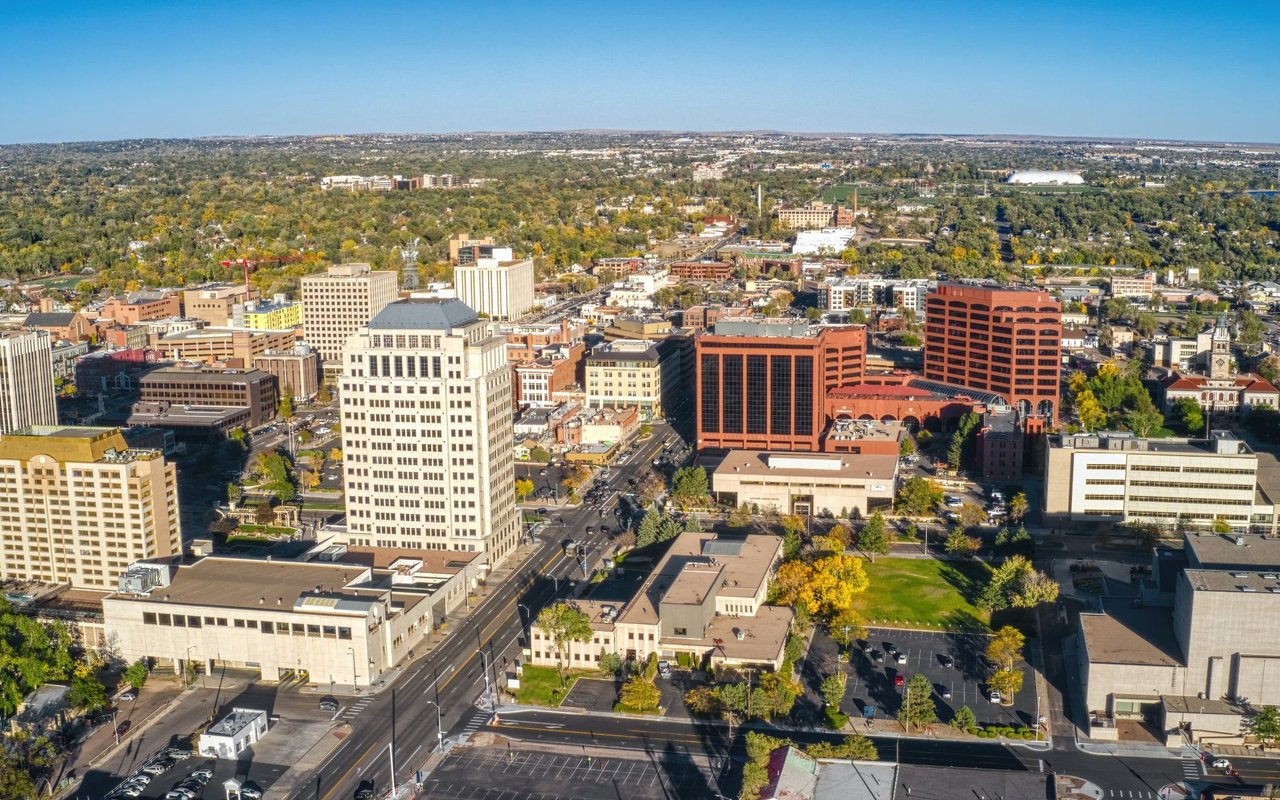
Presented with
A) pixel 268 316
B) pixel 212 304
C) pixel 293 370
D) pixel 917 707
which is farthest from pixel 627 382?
pixel 917 707

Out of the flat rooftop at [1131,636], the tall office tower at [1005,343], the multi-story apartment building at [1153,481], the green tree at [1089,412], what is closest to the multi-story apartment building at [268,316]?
the tall office tower at [1005,343]

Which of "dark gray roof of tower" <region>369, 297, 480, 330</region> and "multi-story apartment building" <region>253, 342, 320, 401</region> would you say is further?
"multi-story apartment building" <region>253, 342, 320, 401</region>

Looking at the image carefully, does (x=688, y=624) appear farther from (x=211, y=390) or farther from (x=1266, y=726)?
(x=211, y=390)

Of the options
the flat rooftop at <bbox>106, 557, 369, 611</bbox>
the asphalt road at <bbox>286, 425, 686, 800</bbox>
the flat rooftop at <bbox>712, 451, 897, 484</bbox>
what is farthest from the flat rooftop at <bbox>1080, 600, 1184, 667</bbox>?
the flat rooftop at <bbox>106, 557, 369, 611</bbox>

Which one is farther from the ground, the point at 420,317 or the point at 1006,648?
the point at 420,317

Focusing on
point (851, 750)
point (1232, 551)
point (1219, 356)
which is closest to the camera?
point (851, 750)

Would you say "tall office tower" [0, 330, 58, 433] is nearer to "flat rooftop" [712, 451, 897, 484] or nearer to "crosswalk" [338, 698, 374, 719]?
"crosswalk" [338, 698, 374, 719]

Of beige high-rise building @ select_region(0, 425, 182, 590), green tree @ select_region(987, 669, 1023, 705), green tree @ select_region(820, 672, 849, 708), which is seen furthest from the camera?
beige high-rise building @ select_region(0, 425, 182, 590)
